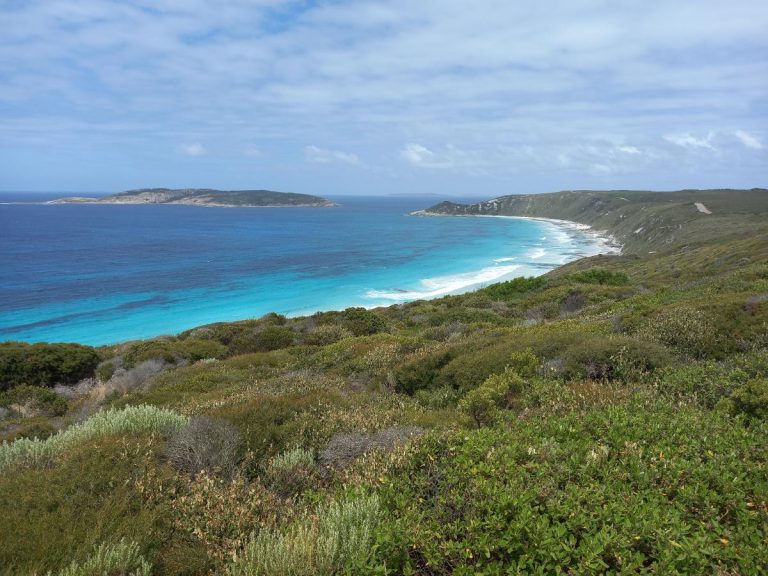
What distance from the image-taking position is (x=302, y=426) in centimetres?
645

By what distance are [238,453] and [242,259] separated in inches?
2975

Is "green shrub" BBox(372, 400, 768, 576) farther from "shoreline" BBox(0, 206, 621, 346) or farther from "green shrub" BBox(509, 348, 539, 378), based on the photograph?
"shoreline" BBox(0, 206, 621, 346)

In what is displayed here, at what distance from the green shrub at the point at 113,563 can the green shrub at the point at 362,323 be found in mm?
16662

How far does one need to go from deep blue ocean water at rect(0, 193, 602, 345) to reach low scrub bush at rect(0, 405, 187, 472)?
34389mm

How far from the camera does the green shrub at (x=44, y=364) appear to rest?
1717 cm

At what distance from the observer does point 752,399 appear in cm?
561

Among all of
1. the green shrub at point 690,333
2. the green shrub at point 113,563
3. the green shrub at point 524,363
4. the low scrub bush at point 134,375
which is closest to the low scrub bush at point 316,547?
the green shrub at point 113,563

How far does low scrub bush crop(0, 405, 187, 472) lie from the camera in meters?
5.96

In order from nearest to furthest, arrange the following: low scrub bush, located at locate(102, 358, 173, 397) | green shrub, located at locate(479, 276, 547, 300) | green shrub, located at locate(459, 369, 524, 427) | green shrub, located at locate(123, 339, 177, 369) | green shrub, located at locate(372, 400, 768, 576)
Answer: green shrub, located at locate(372, 400, 768, 576), green shrub, located at locate(459, 369, 524, 427), low scrub bush, located at locate(102, 358, 173, 397), green shrub, located at locate(123, 339, 177, 369), green shrub, located at locate(479, 276, 547, 300)

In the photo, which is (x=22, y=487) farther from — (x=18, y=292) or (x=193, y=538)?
(x=18, y=292)

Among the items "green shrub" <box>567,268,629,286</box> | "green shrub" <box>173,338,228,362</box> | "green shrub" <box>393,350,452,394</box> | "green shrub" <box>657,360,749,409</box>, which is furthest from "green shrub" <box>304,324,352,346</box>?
"green shrub" <box>567,268,629,286</box>

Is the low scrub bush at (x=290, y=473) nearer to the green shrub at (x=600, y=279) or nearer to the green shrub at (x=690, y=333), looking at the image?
the green shrub at (x=690, y=333)

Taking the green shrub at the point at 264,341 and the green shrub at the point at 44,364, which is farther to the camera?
the green shrub at the point at 264,341

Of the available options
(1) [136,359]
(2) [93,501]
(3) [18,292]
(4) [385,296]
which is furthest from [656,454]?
(3) [18,292]
